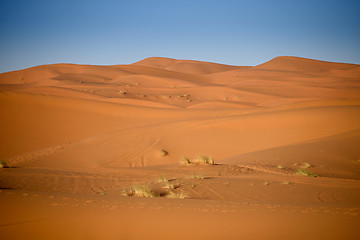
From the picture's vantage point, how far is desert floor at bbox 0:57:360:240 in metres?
4.13

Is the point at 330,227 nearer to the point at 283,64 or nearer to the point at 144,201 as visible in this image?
the point at 144,201

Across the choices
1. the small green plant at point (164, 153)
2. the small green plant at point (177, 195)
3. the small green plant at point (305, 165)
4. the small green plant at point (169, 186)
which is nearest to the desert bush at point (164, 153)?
the small green plant at point (164, 153)

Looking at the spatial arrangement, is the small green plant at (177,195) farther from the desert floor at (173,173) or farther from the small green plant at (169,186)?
the small green plant at (169,186)

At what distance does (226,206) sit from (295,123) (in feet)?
43.1

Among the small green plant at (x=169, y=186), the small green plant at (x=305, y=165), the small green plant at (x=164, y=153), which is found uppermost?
the small green plant at (x=169, y=186)

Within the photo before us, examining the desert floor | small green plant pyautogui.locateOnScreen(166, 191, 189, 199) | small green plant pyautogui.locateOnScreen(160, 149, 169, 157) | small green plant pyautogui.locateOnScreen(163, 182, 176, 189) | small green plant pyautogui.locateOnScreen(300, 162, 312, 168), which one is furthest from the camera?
small green plant pyautogui.locateOnScreen(160, 149, 169, 157)

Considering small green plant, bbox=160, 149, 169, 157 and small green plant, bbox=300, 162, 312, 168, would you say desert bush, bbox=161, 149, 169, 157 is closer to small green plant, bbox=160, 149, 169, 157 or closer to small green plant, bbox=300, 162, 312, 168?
small green plant, bbox=160, 149, 169, 157

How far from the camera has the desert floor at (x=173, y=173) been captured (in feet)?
13.5

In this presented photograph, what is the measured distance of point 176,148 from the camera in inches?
607

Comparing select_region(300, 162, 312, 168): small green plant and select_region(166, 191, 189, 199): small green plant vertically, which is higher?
select_region(166, 191, 189, 199): small green plant

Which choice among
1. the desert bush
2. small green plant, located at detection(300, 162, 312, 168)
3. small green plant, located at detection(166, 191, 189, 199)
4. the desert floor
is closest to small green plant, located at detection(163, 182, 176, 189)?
the desert floor

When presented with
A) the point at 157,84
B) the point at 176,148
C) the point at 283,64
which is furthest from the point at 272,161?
the point at 283,64

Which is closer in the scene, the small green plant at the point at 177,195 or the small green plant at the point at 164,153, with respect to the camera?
the small green plant at the point at 177,195

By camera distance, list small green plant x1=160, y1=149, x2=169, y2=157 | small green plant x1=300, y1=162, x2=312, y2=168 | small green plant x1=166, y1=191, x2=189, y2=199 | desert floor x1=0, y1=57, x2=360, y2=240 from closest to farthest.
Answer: desert floor x1=0, y1=57, x2=360, y2=240 < small green plant x1=166, y1=191, x2=189, y2=199 < small green plant x1=300, y1=162, x2=312, y2=168 < small green plant x1=160, y1=149, x2=169, y2=157
